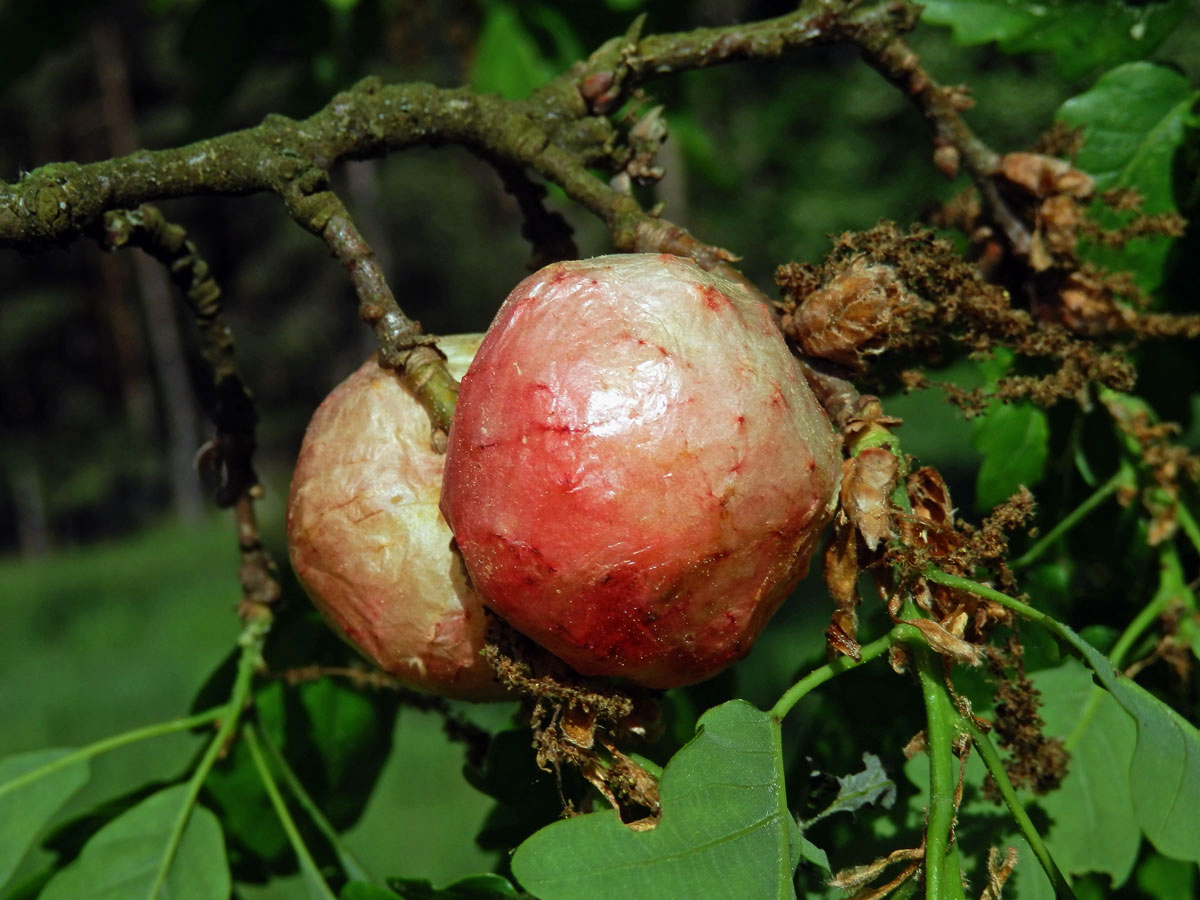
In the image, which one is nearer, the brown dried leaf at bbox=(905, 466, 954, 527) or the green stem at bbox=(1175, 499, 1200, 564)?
the brown dried leaf at bbox=(905, 466, 954, 527)

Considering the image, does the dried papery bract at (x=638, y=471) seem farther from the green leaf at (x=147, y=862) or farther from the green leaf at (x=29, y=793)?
the green leaf at (x=29, y=793)

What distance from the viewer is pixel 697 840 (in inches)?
46.0

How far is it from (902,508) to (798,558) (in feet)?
0.42

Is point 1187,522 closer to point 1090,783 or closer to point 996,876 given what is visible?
point 1090,783

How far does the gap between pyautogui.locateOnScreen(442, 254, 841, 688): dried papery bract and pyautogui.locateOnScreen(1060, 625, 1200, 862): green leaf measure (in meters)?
0.35

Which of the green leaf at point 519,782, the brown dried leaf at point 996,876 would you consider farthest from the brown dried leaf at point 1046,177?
the green leaf at point 519,782

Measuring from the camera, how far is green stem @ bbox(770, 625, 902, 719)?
1.22 m

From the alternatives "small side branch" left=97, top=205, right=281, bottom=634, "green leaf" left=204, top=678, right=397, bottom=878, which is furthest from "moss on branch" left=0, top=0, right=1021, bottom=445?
"green leaf" left=204, top=678, right=397, bottom=878

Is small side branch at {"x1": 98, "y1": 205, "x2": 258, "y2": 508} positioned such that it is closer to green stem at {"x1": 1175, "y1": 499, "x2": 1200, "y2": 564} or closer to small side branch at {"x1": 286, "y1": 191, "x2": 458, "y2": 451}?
small side branch at {"x1": 286, "y1": 191, "x2": 458, "y2": 451}

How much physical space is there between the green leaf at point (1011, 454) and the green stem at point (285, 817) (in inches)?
47.9

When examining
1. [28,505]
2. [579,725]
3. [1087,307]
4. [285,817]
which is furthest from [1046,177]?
[28,505]

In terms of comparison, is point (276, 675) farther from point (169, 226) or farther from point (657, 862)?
point (657, 862)

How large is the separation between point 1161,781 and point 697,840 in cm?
52

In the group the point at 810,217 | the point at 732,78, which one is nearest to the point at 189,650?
the point at 810,217
